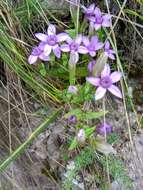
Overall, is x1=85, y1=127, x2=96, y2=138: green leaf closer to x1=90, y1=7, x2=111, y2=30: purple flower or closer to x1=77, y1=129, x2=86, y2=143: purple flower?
x1=77, y1=129, x2=86, y2=143: purple flower

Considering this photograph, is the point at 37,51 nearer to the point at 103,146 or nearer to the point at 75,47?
the point at 75,47

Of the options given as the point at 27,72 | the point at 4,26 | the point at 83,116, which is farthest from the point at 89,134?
the point at 4,26

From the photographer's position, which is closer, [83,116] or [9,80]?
[83,116]

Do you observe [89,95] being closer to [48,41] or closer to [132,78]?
[48,41]

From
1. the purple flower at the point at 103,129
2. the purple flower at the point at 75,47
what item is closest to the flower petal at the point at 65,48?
the purple flower at the point at 75,47

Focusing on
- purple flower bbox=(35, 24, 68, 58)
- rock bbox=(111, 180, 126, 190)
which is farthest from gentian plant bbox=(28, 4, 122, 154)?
rock bbox=(111, 180, 126, 190)

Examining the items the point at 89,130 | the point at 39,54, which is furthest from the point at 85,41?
the point at 89,130

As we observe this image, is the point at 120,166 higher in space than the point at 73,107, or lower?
lower

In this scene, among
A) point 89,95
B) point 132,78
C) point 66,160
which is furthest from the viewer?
point 132,78
